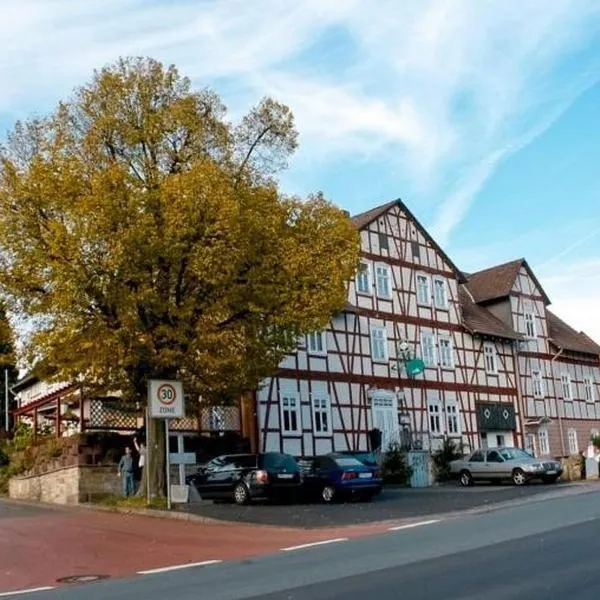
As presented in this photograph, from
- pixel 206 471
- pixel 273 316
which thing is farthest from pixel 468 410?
pixel 273 316

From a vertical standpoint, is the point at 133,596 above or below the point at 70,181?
below

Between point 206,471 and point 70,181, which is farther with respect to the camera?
point 206,471

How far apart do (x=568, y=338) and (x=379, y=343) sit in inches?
737

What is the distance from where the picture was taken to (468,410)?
43.9 meters

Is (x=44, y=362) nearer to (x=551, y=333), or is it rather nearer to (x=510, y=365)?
(x=510, y=365)

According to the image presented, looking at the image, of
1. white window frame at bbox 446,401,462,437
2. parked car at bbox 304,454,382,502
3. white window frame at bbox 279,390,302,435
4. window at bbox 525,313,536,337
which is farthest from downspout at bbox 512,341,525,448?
parked car at bbox 304,454,382,502

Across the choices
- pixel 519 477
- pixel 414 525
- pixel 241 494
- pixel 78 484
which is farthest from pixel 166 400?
pixel 519 477

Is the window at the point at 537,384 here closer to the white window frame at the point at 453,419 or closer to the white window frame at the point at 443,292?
the white window frame at the point at 453,419

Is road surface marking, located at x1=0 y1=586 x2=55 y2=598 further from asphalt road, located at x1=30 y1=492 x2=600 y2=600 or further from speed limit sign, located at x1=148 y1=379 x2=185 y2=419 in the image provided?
speed limit sign, located at x1=148 y1=379 x2=185 y2=419

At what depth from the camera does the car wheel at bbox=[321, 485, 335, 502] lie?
2611 cm

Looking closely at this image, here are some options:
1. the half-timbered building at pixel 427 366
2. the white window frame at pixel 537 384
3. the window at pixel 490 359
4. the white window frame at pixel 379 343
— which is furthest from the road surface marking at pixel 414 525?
the white window frame at pixel 537 384

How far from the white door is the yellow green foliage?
14.6m

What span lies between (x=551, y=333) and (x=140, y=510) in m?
→ 35.1

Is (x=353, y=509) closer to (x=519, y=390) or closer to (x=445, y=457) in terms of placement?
(x=445, y=457)
